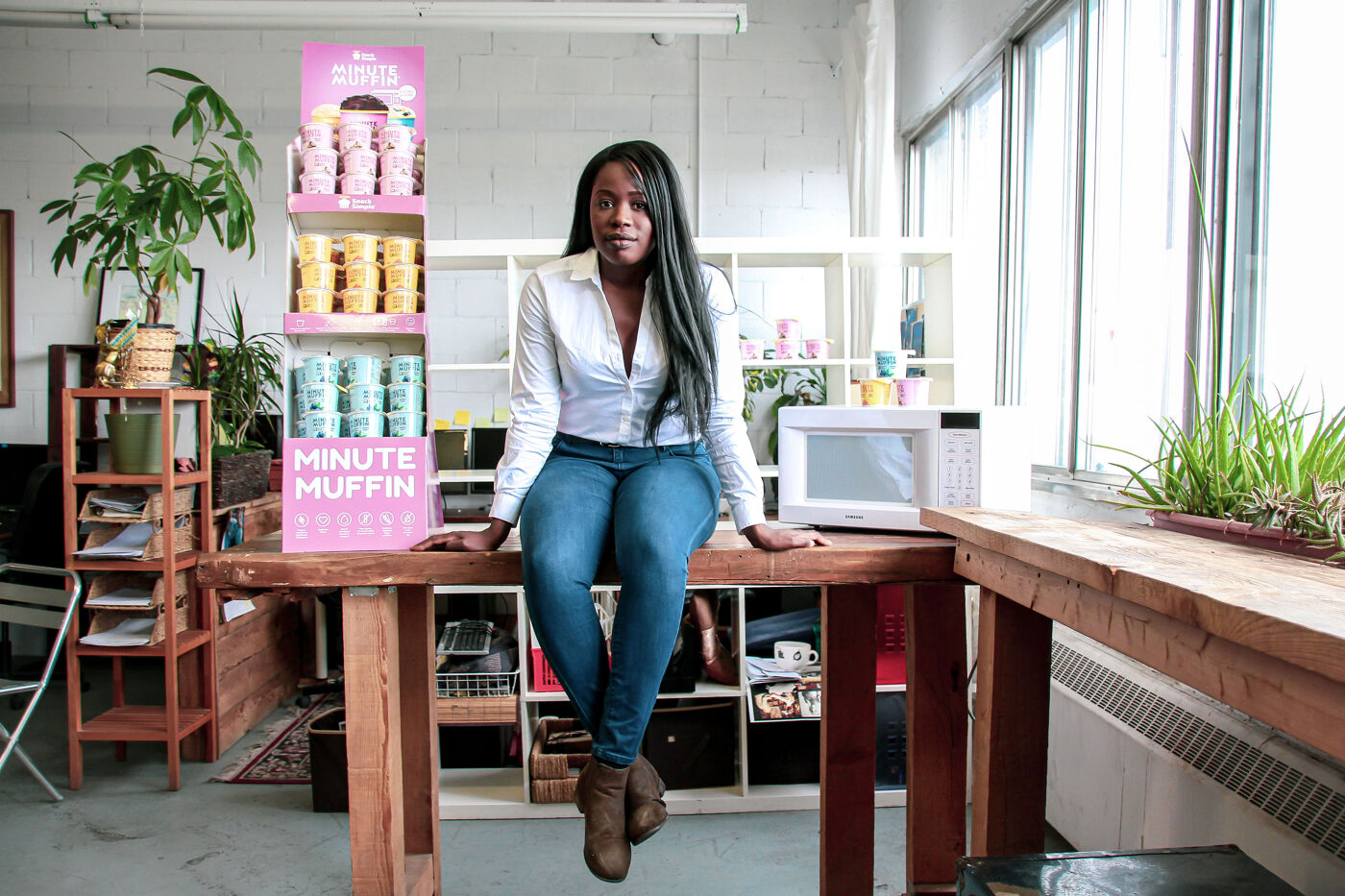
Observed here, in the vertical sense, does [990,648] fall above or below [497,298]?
below

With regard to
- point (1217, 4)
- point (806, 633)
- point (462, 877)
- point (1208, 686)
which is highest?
point (1217, 4)

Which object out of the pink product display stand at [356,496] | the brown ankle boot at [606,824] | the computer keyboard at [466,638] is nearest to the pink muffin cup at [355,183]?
the pink product display stand at [356,496]

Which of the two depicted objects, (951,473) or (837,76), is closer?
(951,473)

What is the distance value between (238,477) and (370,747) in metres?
2.02

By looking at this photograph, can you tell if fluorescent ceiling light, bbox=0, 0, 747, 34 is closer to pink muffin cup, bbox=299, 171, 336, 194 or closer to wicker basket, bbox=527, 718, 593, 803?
pink muffin cup, bbox=299, 171, 336, 194

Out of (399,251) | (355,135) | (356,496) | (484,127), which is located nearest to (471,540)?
(356,496)

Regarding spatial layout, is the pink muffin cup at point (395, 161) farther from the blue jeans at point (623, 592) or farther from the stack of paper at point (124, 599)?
the stack of paper at point (124, 599)

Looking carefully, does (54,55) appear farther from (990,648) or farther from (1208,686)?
(1208,686)

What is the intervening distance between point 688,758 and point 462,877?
77 cm

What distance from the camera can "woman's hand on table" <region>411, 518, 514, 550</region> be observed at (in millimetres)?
1537

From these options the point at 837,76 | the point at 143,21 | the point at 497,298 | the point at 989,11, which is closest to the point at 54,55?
the point at 143,21

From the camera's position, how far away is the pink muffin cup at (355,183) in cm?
163

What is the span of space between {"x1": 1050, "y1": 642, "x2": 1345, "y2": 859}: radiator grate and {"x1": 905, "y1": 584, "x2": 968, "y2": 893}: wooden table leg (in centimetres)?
47

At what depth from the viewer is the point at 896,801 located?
8.78ft
